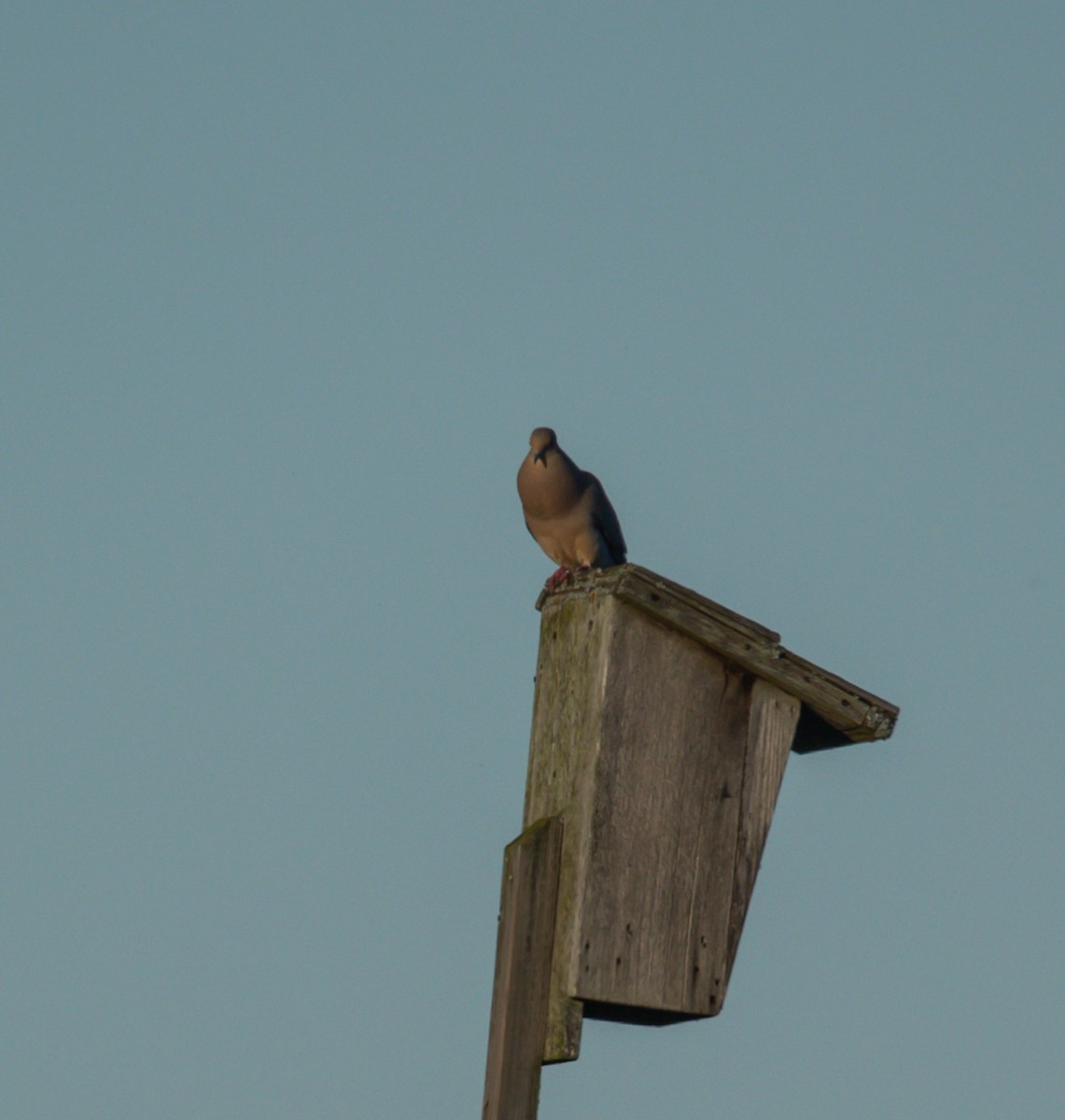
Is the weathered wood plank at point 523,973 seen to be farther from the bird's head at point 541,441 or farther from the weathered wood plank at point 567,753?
the bird's head at point 541,441

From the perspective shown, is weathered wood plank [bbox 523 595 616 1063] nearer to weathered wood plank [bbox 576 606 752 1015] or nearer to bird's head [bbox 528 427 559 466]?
weathered wood plank [bbox 576 606 752 1015]

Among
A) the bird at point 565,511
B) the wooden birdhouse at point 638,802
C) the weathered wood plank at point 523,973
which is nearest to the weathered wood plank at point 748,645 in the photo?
the wooden birdhouse at point 638,802

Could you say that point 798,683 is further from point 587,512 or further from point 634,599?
point 587,512

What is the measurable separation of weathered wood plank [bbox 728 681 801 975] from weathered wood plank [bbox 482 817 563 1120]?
448 mm

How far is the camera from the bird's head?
5.73 m

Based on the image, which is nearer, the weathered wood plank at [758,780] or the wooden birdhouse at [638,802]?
the wooden birdhouse at [638,802]

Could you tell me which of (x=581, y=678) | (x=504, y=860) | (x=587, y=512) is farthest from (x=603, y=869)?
(x=587, y=512)

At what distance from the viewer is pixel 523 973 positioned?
3586 mm

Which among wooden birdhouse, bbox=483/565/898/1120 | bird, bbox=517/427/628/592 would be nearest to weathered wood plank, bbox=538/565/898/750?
wooden birdhouse, bbox=483/565/898/1120

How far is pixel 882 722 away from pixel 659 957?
763mm

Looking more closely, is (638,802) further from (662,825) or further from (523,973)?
(523,973)

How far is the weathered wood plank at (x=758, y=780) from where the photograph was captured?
3916mm

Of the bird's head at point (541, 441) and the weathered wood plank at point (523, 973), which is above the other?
the bird's head at point (541, 441)

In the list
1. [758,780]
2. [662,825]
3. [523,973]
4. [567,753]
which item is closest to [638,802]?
[662,825]
